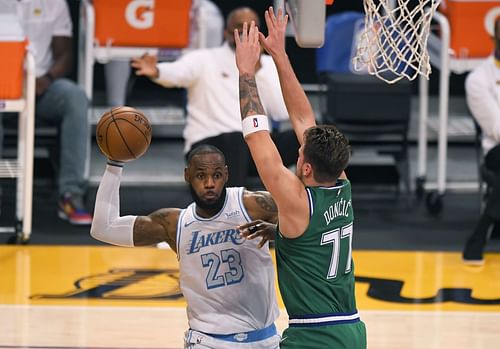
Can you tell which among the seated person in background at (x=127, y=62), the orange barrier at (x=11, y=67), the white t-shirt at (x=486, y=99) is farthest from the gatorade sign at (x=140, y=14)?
the white t-shirt at (x=486, y=99)

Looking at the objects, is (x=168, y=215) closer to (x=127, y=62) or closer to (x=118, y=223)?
(x=118, y=223)

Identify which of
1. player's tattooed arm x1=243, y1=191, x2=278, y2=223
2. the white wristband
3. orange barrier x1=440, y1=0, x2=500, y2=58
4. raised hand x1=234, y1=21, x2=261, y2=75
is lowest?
player's tattooed arm x1=243, y1=191, x2=278, y2=223

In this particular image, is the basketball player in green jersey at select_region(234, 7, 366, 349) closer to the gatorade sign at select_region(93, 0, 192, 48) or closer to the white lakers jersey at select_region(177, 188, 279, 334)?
the white lakers jersey at select_region(177, 188, 279, 334)

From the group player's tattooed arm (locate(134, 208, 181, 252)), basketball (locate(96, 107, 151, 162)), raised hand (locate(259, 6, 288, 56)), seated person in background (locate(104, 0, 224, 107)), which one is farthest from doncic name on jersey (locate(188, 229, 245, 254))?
seated person in background (locate(104, 0, 224, 107))

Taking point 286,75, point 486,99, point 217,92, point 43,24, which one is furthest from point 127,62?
point 286,75

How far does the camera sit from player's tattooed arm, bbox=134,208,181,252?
5184 millimetres

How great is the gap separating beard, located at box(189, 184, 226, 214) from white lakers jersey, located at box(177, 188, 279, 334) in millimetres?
23

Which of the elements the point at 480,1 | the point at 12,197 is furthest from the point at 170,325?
the point at 480,1

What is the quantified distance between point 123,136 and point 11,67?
10.7 feet

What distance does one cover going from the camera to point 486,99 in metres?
8.43

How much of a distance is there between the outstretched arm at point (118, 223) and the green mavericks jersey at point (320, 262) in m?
0.74

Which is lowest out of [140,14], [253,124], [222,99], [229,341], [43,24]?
[229,341]

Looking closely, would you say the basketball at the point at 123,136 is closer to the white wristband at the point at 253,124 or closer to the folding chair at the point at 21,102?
the white wristband at the point at 253,124

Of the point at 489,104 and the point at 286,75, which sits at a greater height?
the point at 286,75
